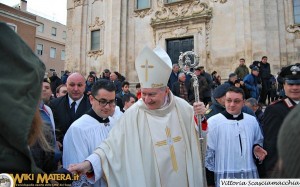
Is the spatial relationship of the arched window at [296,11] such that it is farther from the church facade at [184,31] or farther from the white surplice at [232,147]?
the white surplice at [232,147]

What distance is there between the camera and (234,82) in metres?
9.21

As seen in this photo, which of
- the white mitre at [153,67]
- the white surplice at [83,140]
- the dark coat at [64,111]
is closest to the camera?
the white surplice at [83,140]

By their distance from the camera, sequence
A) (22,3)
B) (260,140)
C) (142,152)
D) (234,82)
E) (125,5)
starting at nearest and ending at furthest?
(142,152), (260,140), (234,82), (125,5), (22,3)

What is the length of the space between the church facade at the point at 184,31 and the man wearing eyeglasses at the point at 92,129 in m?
12.6

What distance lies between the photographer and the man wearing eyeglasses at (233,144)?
3791mm

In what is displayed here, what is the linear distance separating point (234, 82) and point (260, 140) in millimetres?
5421

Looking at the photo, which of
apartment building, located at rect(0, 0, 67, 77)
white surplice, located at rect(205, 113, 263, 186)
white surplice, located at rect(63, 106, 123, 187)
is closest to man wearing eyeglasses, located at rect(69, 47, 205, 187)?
white surplice, located at rect(63, 106, 123, 187)

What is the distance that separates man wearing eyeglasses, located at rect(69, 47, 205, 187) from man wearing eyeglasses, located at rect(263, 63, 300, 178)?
3.02ft

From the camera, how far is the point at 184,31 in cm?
1752

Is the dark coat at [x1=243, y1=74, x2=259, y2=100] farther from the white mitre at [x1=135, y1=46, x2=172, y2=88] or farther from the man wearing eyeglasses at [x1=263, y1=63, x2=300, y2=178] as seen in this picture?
the white mitre at [x1=135, y1=46, x2=172, y2=88]

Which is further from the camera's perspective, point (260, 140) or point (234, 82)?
point (234, 82)

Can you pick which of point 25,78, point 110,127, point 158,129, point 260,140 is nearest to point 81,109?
point 110,127

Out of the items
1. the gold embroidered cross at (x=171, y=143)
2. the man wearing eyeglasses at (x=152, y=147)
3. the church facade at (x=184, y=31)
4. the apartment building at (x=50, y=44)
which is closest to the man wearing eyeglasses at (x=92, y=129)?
the man wearing eyeglasses at (x=152, y=147)

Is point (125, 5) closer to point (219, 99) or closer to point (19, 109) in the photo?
point (219, 99)
